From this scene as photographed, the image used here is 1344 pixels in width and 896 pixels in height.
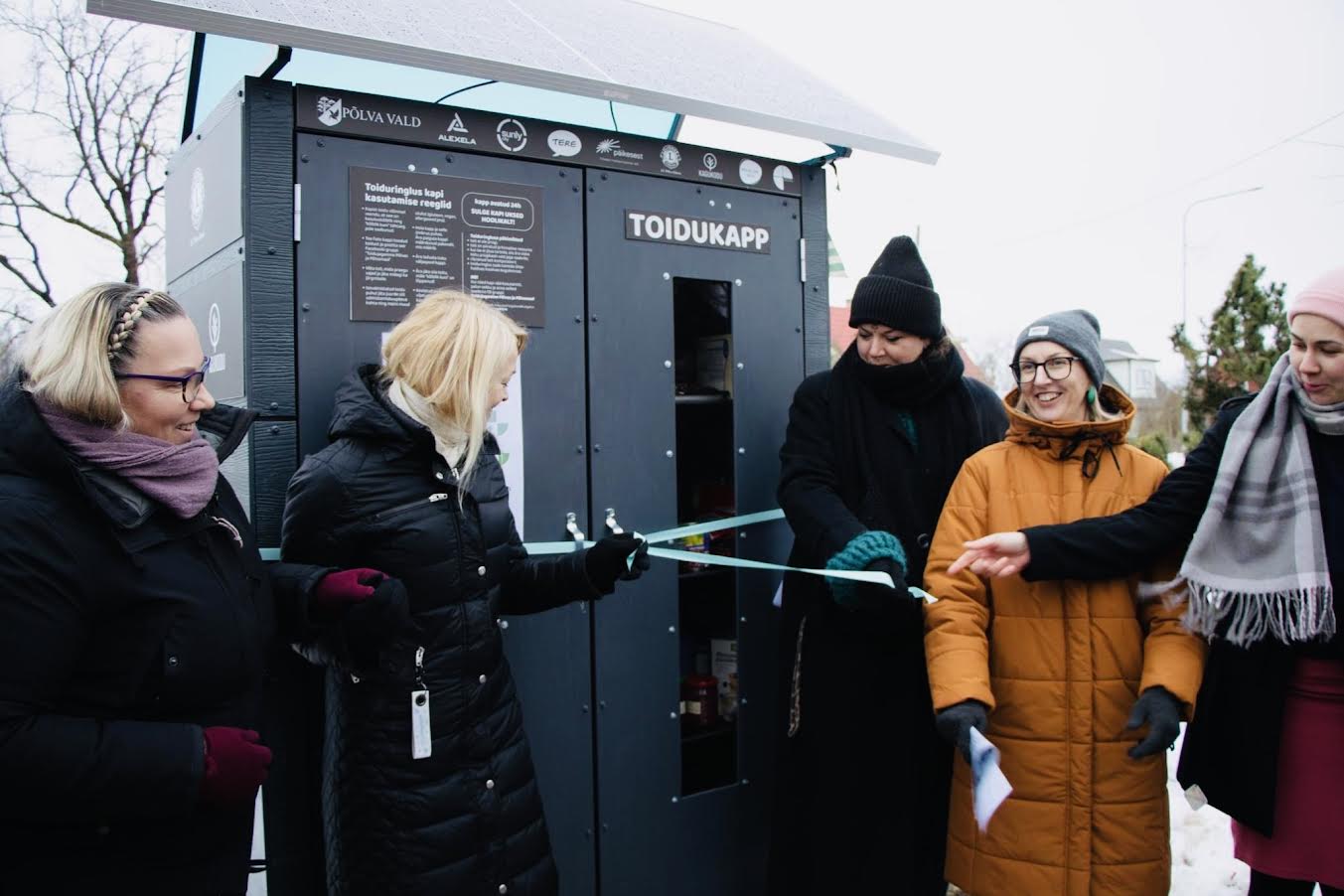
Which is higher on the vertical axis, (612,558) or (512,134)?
(512,134)

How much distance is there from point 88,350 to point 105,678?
1.71 feet

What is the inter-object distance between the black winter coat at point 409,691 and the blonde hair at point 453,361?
0.08 meters

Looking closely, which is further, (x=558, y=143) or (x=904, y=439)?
(x=558, y=143)

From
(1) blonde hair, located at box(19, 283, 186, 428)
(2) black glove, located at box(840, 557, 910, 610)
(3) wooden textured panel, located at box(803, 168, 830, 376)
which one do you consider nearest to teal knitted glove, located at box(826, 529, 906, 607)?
(2) black glove, located at box(840, 557, 910, 610)

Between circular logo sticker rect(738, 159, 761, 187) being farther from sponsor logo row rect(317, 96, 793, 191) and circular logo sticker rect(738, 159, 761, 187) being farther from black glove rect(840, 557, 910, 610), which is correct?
black glove rect(840, 557, 910, 610)

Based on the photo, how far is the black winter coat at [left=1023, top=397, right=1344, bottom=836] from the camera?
2.11 metres

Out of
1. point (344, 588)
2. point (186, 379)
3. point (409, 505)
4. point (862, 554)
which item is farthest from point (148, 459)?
point (862, 554)

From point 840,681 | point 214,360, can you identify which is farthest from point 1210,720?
point 214,360

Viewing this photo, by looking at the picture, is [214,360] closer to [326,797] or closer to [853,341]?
[326,797]

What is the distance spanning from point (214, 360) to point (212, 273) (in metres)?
0.24

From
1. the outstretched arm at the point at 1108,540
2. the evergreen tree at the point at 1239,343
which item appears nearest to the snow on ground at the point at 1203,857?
the outstretched arm at the point at 1108,540

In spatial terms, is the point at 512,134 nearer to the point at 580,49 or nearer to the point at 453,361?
the point at 580,49

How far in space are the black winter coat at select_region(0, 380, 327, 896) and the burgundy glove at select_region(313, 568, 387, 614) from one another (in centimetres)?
24

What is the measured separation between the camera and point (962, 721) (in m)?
2.19
